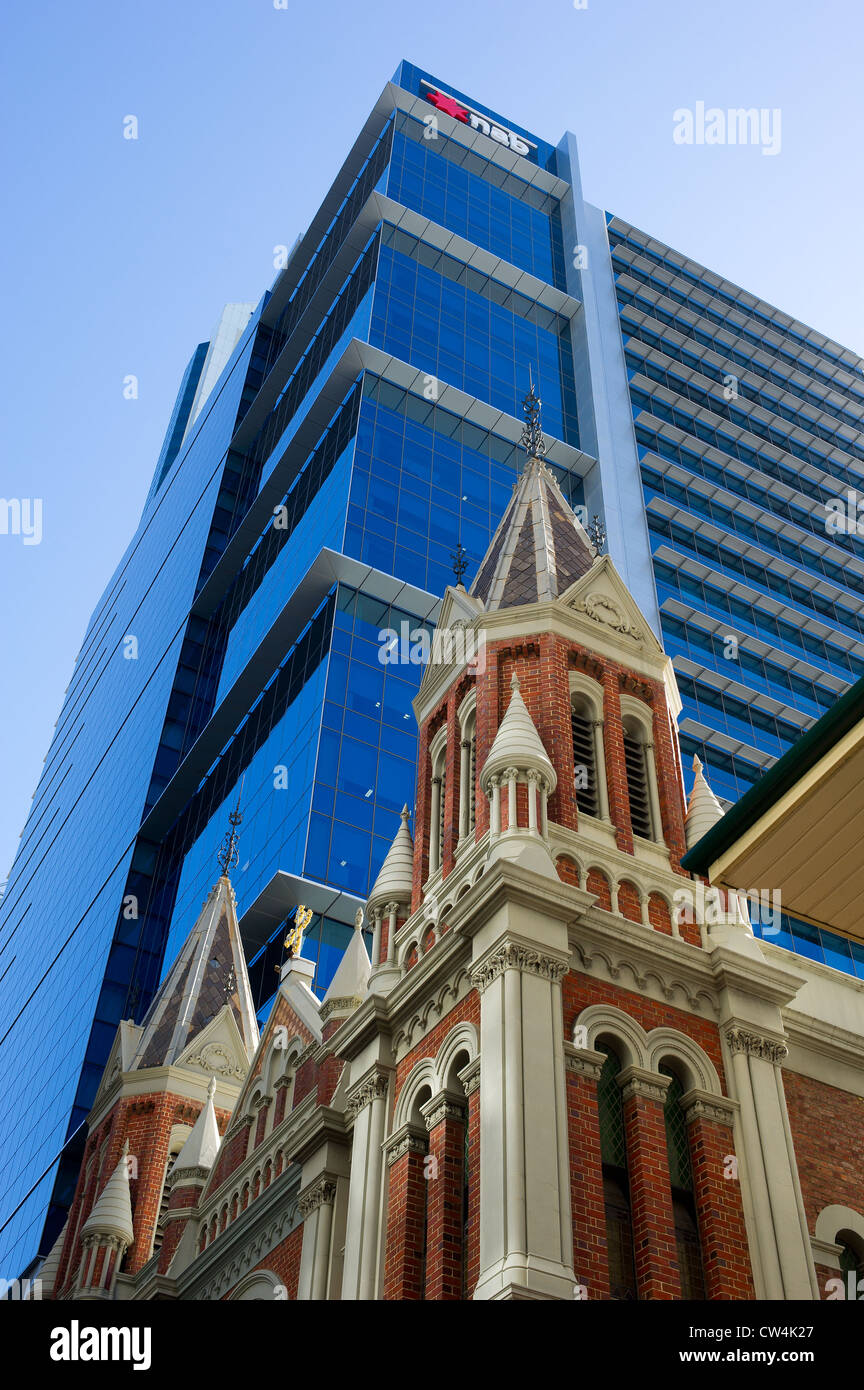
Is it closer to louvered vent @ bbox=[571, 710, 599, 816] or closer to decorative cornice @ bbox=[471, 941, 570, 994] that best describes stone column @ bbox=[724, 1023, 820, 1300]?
decorative cornice @ bbox=[471, 941, 570, 994]

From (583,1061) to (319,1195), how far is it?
5.71 metres

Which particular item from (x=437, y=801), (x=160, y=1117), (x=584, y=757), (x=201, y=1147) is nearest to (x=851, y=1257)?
(x=584, y=757)

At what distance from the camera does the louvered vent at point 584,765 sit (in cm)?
2447

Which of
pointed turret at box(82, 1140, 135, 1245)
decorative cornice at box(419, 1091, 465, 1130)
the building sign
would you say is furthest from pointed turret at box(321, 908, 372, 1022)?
the building sign

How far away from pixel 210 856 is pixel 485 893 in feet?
147

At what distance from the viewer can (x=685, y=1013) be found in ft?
69.4

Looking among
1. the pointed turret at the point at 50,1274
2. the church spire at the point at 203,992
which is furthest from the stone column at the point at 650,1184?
the church spire at the point at 203,992

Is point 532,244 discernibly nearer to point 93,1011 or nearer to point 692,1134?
point 93,1011

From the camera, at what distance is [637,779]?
25828 millimetres

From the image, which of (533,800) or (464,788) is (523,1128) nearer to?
(533,800)

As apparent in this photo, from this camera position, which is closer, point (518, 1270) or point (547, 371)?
point (518, 1270)

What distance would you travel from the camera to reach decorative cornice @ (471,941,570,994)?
19766 millimetres

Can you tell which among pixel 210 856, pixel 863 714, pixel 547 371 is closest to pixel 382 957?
pixel 863 714

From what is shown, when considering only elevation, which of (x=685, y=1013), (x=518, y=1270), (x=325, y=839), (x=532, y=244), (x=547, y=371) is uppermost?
(x=532, y=244)
